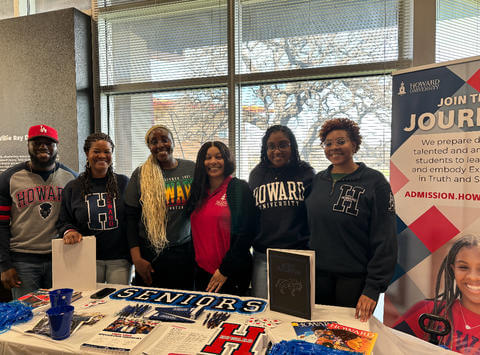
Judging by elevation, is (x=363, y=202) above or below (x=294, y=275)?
above

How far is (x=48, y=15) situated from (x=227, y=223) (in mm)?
2926

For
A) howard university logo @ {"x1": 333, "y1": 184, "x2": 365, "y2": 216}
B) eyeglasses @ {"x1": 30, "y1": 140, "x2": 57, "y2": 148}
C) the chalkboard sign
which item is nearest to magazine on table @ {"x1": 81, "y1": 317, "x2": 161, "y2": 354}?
the chalkboard sign

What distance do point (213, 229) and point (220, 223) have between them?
0.18 ft

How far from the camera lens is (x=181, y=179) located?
2139 millimetres

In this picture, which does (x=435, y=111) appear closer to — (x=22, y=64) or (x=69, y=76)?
(x=69, y=76)

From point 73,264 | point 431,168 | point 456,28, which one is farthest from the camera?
point 456,28

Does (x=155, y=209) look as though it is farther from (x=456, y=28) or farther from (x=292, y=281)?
(x=456, y=28)

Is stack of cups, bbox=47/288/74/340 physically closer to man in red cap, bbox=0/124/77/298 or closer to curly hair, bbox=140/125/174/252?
curly hair, bbox=140/125/174/252

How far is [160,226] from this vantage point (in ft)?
6.84

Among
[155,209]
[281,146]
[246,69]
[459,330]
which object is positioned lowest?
[459,330]

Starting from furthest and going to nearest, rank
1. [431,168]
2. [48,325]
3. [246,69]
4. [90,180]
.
Result: [246,69] → [90,180] → [431,168] → [48,325]

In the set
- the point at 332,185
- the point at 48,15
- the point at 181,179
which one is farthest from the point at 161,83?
the point at 332,185

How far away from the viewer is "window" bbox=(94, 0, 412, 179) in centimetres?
277

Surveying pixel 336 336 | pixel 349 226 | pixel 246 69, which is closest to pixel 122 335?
pixel 336 336
